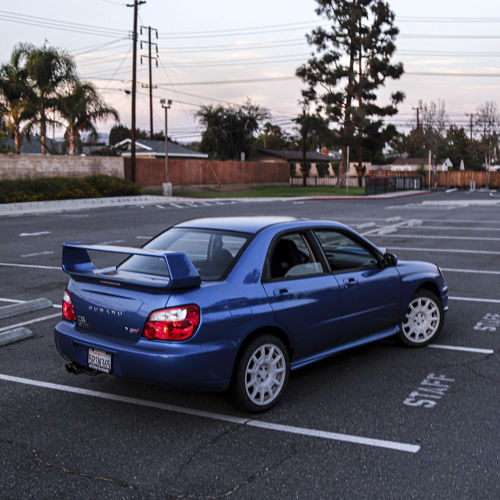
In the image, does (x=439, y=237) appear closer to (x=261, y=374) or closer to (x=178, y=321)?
(x=261, y=374)

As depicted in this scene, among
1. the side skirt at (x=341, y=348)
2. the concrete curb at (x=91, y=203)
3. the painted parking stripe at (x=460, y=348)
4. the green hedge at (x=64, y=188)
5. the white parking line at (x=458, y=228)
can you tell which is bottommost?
the painted parking stripe at (x=460, y=348)

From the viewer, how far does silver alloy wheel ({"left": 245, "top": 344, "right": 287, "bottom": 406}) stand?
5016mm

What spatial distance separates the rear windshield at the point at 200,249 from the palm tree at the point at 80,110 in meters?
36.0

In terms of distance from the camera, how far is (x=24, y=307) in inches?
340

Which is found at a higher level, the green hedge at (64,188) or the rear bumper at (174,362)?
the green hedge at (64,188)

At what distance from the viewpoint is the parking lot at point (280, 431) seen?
3.96 m

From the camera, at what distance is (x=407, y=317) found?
6.86 metres

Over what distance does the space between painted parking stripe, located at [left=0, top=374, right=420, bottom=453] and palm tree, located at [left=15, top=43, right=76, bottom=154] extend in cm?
3584

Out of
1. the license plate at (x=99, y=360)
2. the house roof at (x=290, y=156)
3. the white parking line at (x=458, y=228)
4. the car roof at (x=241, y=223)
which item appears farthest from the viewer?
the house roof at (x=290, y=156)

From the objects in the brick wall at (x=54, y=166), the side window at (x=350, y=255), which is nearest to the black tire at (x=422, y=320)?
the side window at (x=350, y=255)

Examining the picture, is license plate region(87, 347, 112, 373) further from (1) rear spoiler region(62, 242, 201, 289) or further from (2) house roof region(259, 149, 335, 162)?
(2) house roof region(259, 149, 335, 162)

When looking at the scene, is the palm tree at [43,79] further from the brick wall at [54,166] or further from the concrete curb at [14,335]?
the concrete curb at [14,335]

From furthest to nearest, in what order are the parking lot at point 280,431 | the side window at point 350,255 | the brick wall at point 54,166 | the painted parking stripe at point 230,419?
the brick wall at point 54,166 < the side window at point 350,255 < the painted parking stripe at point 230,419 < the parking lot at point 280,431

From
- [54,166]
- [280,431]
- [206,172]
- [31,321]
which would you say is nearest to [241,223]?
[280,431]
